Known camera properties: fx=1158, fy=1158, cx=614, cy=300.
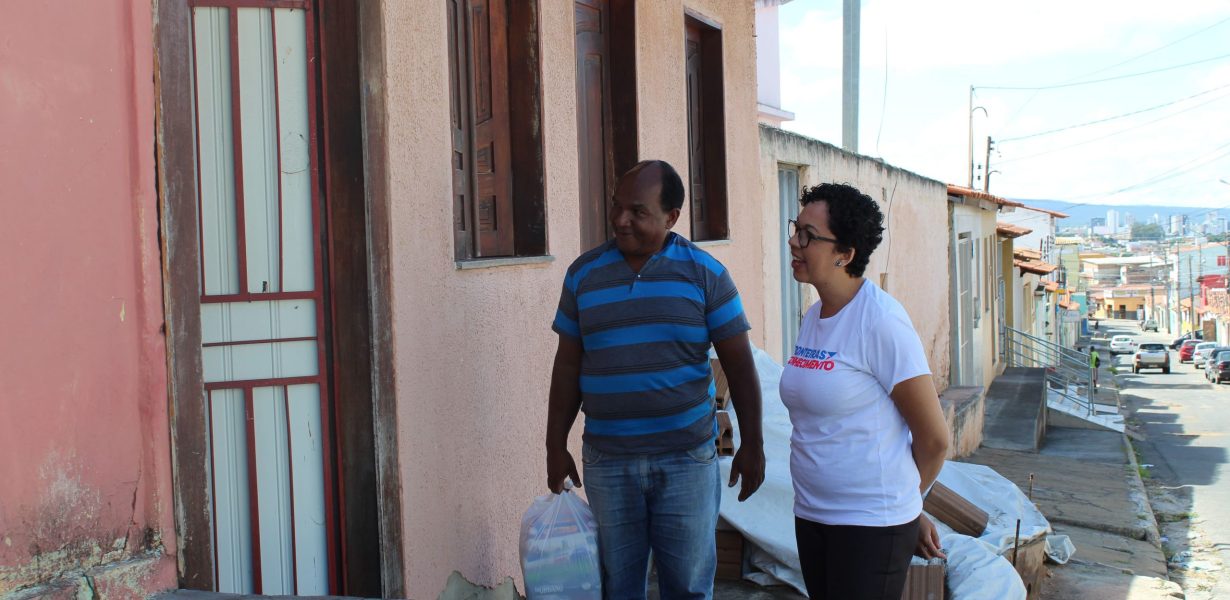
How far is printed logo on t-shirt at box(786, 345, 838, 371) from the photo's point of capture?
2.89 m

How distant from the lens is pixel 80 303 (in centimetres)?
274

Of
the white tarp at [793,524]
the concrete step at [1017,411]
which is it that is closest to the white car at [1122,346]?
the concrete step at [1017,411]

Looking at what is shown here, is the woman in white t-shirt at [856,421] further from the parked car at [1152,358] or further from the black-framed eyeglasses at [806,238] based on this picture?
the parked car at [1152,358]

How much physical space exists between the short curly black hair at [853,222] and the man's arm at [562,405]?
2.59ft

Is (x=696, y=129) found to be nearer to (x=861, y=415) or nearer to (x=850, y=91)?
(x=861, y=415)

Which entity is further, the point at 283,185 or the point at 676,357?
the point at 283,185

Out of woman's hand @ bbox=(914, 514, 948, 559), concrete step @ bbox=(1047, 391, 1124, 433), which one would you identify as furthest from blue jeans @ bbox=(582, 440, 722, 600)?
concrete step @ bbox=(1047, 391, 1124, 433)

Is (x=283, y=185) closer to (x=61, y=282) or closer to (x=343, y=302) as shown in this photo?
(x=343, y=302)

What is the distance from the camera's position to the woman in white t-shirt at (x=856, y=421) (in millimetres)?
2850

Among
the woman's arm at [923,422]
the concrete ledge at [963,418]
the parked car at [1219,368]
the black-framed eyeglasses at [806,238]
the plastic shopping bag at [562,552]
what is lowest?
the parked car at [1219,368]

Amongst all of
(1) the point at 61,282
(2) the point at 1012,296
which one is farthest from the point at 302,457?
(2) the point at 1012,296

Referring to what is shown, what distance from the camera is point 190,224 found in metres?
3.00

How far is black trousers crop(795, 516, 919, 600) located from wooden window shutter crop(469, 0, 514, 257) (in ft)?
6.41

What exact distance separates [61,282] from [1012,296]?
101 feet
